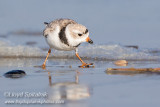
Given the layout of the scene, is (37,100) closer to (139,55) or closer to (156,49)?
(139,55)

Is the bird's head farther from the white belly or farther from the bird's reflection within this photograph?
the bird's reflection

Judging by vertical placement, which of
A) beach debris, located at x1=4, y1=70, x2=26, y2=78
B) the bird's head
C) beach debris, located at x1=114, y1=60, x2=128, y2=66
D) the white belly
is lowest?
beach debris, located at x1=4, y1=70, x2=26, y2=78

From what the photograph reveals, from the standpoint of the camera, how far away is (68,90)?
550 cm

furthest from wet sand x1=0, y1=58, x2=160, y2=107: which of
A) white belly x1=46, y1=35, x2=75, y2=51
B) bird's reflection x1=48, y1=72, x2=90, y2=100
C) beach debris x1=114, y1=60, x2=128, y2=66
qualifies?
beach debris x1=114, y1=60, x2=128, y2=66

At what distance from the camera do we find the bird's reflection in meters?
5.09

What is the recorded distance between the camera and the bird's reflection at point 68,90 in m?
5.09

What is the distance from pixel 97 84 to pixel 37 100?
1.32 m

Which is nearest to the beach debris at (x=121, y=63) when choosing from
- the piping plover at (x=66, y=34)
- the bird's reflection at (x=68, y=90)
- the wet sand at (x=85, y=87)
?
the piping plover at (x=66, y=34)

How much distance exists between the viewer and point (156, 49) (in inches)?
439

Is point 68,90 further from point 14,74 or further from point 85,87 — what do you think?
point 14,74

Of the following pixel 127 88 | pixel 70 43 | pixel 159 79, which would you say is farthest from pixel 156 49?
pixel 127 88

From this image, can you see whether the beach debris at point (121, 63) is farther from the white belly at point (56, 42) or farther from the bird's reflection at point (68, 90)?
the bird's reflection at point (68, 90)

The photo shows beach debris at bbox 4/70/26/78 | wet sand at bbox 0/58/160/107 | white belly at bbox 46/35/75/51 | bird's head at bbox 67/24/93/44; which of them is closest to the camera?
wet sand at bbox 0/58/160/107

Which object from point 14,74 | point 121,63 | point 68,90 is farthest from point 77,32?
point 68,90
